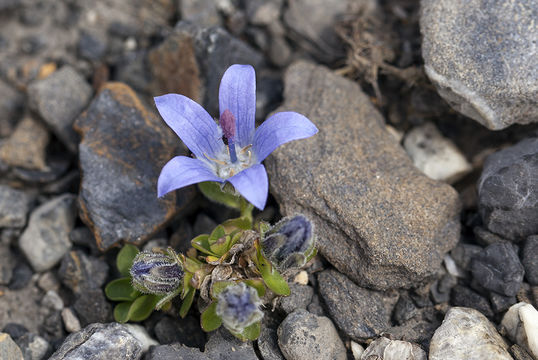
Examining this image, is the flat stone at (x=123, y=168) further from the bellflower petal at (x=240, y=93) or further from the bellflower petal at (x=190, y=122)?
the bellflower petal at (x=240, y=93)

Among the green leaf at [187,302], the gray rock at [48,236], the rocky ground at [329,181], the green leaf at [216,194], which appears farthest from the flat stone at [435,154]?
the gray rock at [48,236]

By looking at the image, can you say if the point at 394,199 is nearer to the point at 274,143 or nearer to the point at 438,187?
the point at 438,187

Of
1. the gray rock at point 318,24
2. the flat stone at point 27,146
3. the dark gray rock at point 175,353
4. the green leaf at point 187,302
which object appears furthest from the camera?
the gray rock at point 318,24

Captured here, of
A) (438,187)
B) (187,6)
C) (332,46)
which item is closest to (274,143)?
(438,187)

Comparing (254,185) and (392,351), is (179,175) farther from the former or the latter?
(392,351)

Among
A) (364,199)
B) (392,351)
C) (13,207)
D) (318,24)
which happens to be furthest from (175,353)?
(318,24)

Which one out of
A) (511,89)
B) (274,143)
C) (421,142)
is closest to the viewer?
(274,143)
